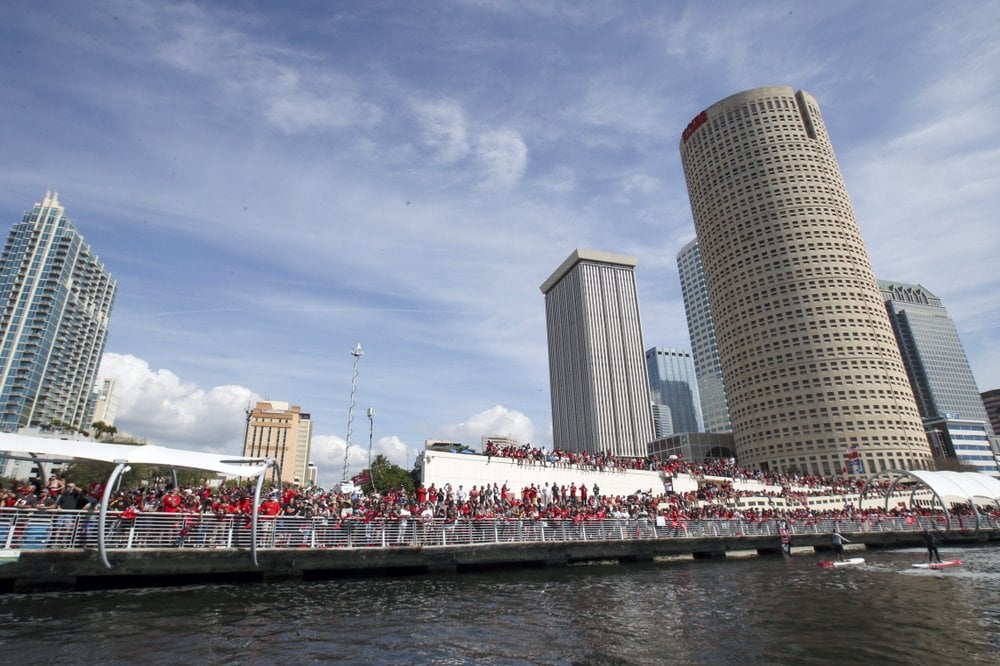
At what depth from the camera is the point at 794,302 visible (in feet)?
397

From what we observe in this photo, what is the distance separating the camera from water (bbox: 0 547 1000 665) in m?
11.6

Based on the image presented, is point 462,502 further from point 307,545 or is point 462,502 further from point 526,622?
point 526,622

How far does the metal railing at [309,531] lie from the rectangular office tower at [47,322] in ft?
377

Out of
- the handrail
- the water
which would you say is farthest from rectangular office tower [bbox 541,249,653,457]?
the water

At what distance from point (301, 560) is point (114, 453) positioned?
853 centimetres

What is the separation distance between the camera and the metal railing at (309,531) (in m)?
18.7

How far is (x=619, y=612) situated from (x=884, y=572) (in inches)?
679

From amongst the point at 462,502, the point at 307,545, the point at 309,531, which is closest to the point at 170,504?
the point at 309,531

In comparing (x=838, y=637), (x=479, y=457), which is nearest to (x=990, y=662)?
(x=838, y=637)

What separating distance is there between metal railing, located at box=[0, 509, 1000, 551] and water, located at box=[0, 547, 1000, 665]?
178cm

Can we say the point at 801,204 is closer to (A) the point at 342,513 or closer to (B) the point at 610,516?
(B) the point at 610,516

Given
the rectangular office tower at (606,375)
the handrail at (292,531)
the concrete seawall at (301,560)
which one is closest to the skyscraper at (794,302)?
the rectangular office tower at (606,375)

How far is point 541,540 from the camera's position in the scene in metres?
28.5

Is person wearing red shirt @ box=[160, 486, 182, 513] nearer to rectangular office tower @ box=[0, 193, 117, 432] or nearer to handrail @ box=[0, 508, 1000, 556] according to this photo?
handrail @ box=[0, 508, 1000, 556]
